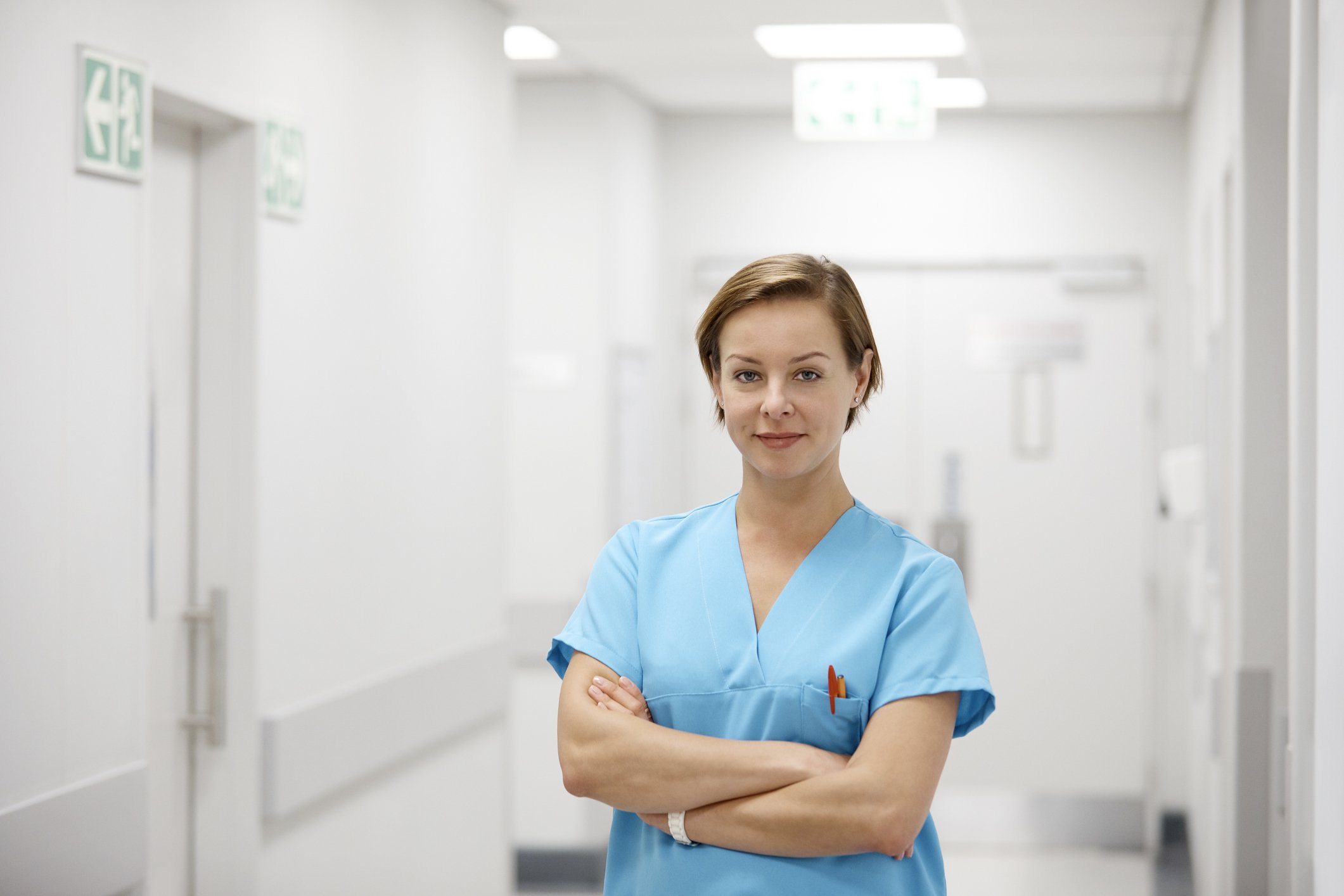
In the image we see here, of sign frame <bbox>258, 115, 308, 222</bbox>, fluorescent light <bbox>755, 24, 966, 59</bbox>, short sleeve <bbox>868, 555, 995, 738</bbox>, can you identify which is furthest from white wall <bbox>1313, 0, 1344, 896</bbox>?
fluorescent light <bbox>755, 24, 966, 59</bbox>

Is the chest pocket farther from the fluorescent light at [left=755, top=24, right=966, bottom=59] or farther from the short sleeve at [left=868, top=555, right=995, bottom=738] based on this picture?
the fluorescent light at [left=755, top=24, right=966, bottom=59]

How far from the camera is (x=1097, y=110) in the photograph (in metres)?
5.46

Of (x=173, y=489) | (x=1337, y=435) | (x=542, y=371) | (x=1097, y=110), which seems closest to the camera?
(x=1337, y=435)

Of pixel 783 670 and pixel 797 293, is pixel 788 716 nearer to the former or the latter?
pixel 783 670

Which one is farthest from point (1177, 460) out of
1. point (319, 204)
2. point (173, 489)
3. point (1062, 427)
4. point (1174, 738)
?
point (173, 489)

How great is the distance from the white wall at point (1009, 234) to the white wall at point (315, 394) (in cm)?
179

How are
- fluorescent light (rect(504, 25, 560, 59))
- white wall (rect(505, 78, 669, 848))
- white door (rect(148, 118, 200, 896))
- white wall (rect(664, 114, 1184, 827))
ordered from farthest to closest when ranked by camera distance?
white wall (rect(664, 114, 1184, 827)) → white wall (rect(505, 78, 669, 848)) → fluorescent light (rect(504, 25, 560, 59)) → white door (rect(148, 118, 200, 896))

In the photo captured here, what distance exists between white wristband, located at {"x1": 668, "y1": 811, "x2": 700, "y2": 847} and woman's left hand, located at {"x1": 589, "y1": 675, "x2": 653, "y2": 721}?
4.4 inches

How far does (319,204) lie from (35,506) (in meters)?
1.10

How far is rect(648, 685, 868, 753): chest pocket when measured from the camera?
1.54 m

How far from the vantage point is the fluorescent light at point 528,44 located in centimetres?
425

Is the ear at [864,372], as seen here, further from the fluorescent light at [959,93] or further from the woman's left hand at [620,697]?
the fluorescent light at [959,93]

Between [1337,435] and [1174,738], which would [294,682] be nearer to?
[1337,435]

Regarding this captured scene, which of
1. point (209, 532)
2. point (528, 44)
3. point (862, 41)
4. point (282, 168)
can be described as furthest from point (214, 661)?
point (862, 41)
